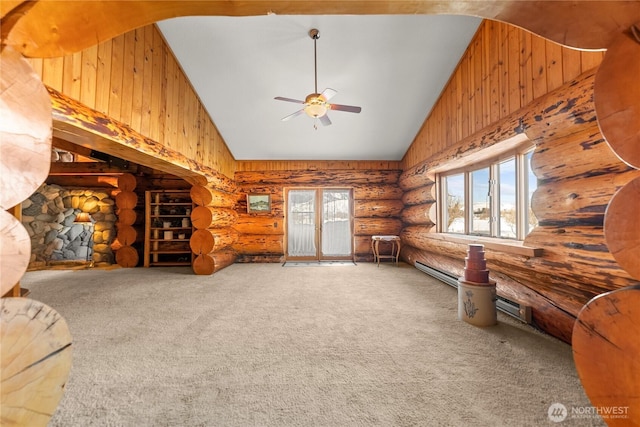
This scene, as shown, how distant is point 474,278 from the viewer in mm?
2516

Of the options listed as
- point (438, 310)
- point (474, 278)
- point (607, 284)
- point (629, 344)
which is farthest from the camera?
point (438, 310)

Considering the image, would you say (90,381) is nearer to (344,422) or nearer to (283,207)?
(344,422)

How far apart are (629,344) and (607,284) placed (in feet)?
4.44

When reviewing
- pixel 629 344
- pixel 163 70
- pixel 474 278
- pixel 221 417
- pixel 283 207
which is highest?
pixel 163 70

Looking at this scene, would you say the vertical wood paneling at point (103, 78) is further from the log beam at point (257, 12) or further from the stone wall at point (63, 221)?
the stone wall at point (63, 221)

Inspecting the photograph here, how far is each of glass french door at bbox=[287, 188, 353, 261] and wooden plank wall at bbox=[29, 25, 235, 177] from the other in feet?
8.74

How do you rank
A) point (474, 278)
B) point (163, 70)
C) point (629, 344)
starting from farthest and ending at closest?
point (163, 70) < point (474, 278) < point (629, 344)

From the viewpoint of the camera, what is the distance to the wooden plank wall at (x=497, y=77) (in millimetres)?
2168

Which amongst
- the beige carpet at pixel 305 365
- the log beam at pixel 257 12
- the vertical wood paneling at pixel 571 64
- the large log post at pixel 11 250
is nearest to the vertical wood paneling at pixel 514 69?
the vertical wood paneling at pixel 571 64

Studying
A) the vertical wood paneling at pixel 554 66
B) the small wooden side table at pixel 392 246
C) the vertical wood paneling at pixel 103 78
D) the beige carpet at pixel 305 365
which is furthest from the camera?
the small wooden side table at pixel 392 246

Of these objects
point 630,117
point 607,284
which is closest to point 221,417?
point 630,117

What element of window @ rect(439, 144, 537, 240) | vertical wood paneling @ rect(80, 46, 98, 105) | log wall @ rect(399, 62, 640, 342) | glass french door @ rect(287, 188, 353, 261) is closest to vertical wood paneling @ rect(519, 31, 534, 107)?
log wall @ rect(399, 62, 640, 342)

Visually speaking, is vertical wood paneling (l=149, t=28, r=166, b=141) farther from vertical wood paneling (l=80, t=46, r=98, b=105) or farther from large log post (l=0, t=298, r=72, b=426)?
large log post (l=0, t=298, r=72, b=426)

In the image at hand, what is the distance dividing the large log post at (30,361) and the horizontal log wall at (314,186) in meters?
5.49
